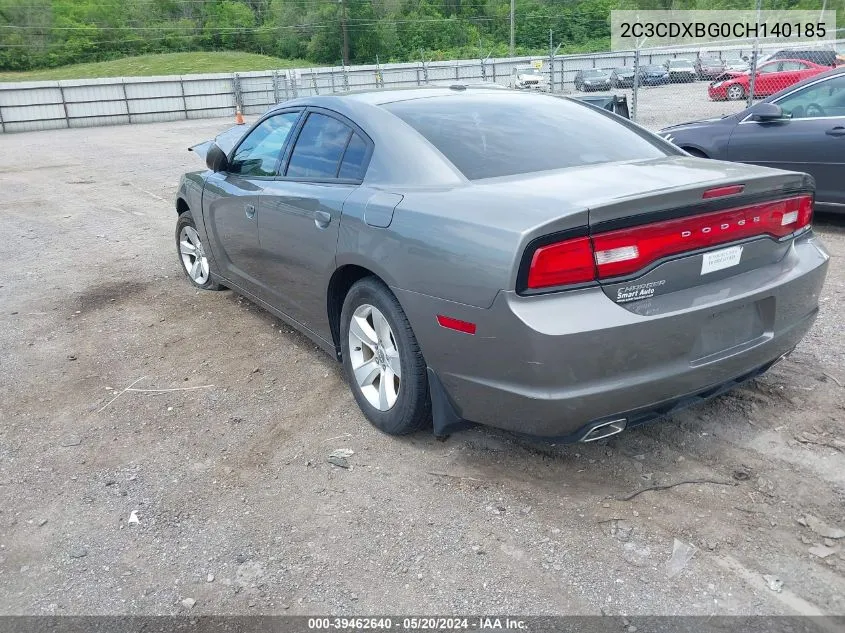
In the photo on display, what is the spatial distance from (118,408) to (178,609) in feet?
6.04

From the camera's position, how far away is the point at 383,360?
344 centimetres

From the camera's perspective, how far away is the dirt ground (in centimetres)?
247

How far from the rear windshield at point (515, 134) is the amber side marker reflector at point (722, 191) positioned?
78 cm

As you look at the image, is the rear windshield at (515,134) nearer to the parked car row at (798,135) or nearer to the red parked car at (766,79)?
the parked car row at (798,135)

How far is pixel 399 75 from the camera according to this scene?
3325 cm

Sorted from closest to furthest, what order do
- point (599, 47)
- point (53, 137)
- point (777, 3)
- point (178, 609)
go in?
point (178, 609) → point (53, 137) → point (599, 47) → point (777, 3)

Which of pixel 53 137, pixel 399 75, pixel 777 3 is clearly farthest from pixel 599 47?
pixel 53 137

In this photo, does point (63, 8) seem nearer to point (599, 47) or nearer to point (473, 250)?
point (599, 47)

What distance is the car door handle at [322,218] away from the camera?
3.59 m

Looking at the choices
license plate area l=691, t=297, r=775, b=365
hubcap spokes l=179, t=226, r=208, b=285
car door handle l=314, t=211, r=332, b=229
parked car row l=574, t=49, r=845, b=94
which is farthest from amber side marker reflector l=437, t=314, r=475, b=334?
parked car row l=574, t=49, r=845, b=94

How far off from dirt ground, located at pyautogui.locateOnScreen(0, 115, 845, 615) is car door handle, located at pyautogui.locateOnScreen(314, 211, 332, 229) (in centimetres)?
97

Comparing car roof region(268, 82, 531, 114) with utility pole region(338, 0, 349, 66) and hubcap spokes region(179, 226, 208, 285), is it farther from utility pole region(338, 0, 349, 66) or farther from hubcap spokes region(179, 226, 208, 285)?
utility pole region(338, 0, 349, 66)

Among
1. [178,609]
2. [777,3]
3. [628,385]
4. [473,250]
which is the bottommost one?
[178,609]

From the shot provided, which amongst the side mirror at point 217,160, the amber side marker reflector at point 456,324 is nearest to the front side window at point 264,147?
the side mirror at point 217,160
